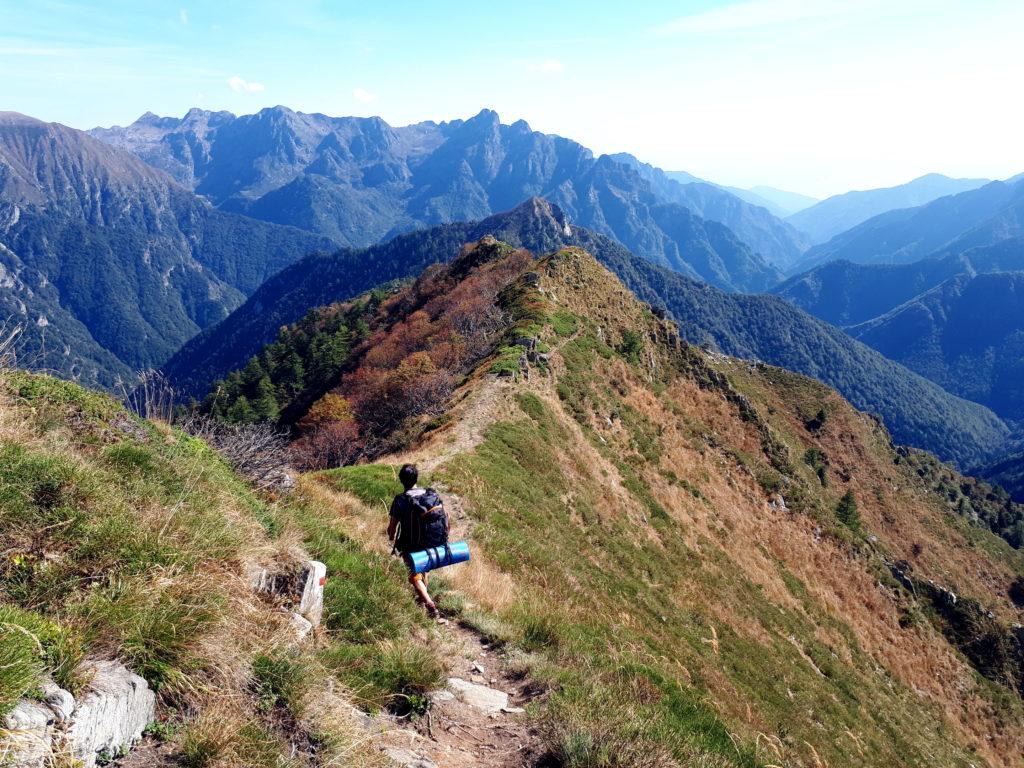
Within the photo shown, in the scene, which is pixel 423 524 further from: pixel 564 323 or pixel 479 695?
pixel 564 323

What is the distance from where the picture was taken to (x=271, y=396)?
237 ft

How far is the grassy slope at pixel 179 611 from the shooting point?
4324 mm

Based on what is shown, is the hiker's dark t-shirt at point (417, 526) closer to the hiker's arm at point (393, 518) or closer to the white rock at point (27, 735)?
the hiker's arm at point (393, 518)

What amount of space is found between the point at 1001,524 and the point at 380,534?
446 feet

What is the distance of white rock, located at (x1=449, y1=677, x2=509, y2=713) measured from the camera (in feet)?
21.8

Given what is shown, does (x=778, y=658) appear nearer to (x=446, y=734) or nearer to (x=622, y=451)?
(x=622, y=451)

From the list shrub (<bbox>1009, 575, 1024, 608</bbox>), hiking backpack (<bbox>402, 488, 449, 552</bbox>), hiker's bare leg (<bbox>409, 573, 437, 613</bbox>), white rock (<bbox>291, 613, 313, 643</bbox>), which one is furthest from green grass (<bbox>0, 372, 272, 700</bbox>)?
shrub (<bbox>1009, 575, 1024, 608</bbox>)

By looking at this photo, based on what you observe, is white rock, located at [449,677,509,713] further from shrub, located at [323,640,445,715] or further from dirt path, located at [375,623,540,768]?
shrub, located at [323,640,445,715]

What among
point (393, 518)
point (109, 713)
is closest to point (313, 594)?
point (393, 518)

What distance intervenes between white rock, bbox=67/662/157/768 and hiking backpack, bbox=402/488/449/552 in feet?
15.6

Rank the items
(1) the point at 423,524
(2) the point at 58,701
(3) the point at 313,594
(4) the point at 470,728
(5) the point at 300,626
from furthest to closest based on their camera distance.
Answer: (1) the point at 423,524, (3) the point at 313,594, (5) the point at 300,626, (4) the point at 470,728, (2) the point at 58,701

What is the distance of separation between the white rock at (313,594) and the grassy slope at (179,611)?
10.9 inches

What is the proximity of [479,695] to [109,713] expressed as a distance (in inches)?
162

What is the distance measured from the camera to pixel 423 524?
9023mm
